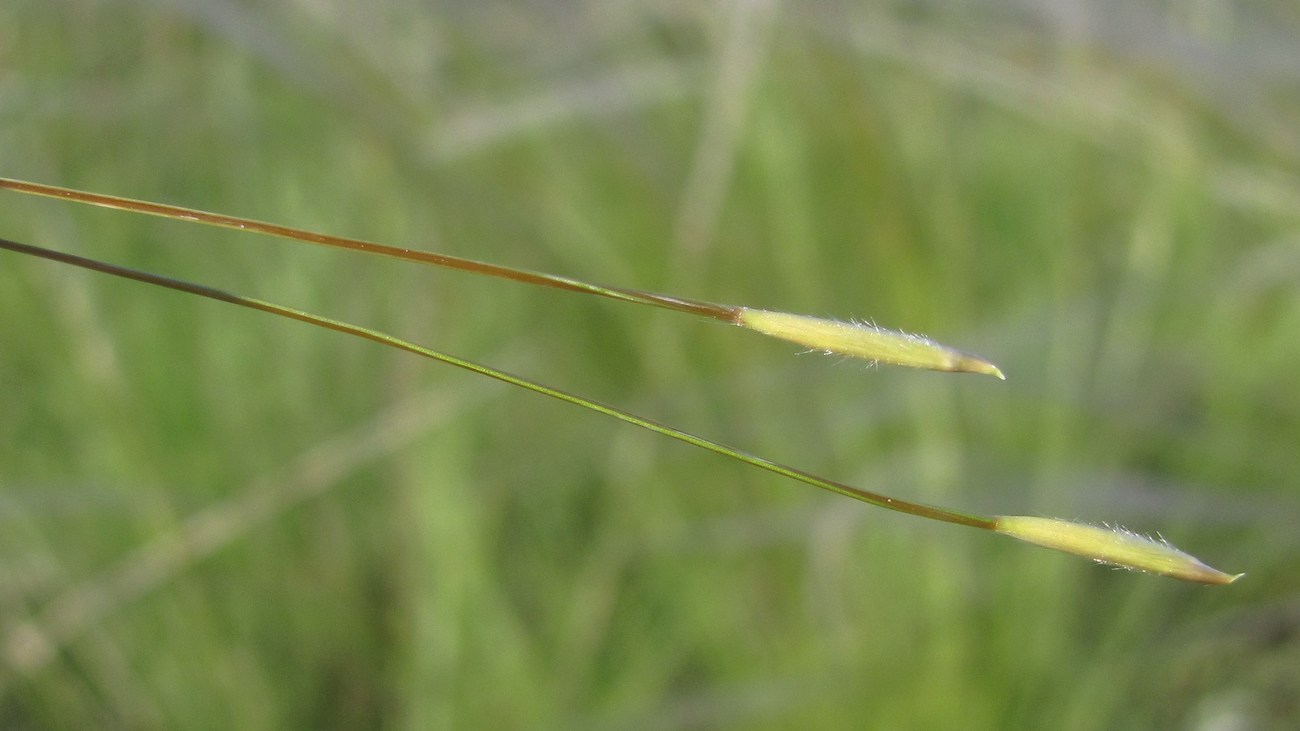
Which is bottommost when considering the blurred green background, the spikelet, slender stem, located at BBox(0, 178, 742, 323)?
the blurred green background

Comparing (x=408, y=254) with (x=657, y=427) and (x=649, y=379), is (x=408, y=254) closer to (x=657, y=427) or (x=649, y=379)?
(x=657, y=427)

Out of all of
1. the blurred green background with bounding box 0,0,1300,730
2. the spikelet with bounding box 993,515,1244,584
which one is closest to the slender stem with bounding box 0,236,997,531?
the spikelet with bounding box 993,515,1244,584

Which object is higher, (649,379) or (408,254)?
(408,254)

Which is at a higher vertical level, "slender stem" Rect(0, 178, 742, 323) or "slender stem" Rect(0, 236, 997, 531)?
"slender stem" Rect(0, 178, 742, 323)

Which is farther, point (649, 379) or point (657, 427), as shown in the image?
point (649, 379)

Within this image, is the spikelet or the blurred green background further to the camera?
the blurred green background

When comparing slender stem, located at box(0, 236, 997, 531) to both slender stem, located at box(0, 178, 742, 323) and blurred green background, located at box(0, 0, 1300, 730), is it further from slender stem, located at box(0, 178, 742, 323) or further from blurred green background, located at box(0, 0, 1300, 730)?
blurred green background, located at box(0, 0, 1300, 730)

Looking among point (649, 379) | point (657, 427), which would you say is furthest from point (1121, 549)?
point (649, 379)

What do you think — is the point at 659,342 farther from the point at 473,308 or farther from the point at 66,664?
the point at 66,664
